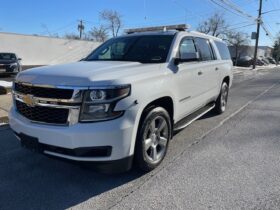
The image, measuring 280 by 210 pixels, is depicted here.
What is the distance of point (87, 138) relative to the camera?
322 cm

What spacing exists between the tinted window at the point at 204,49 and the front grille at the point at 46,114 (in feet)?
10.5

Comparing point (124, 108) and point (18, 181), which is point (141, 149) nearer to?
point (124, 108)

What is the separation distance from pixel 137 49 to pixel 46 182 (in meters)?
2.46

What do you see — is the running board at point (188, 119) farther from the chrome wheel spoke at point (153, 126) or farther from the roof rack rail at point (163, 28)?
the roof rack rail at point (163, 28)

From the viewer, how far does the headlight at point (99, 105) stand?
324 cm

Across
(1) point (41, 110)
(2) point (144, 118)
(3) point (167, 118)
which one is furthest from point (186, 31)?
(1) point (41, 110)

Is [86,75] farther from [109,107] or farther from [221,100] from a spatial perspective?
[221,100]

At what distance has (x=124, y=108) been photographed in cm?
333

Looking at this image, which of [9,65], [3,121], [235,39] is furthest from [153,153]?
[235,39]

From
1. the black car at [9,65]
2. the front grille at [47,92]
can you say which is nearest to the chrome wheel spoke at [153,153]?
the front grille at [47,92]

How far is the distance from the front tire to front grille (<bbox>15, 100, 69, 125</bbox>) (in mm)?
923

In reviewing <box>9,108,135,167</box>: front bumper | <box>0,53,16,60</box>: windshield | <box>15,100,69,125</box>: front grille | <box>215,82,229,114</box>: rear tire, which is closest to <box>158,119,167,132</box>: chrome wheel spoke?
<box>9,108,135,167</box>: front bumper

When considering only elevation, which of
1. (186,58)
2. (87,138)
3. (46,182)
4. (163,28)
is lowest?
(46,182)

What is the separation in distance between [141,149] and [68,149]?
2.95 ft
